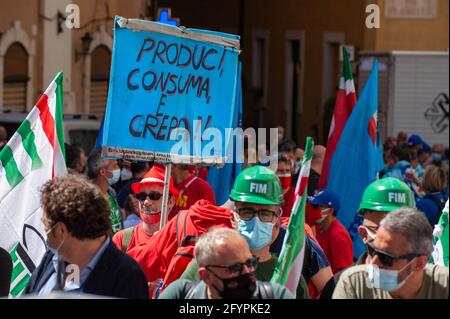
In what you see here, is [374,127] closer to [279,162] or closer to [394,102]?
[279,162]

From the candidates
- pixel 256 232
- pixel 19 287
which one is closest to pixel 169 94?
pixel 19 287

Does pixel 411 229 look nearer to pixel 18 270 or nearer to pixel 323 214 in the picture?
pixel 18 270

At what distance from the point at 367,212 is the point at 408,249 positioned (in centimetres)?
179

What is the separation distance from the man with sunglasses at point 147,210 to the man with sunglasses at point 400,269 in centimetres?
243

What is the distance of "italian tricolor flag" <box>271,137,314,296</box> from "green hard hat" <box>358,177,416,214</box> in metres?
1.48

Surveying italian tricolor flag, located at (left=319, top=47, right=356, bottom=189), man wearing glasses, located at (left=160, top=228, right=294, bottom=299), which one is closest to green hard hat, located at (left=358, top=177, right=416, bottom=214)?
man wearing glasses, located at (left=160, top=228, right=294, bottom=299)

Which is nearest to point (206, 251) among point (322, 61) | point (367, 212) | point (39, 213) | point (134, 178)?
point (367, 212)

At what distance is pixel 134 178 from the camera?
37.9 ft

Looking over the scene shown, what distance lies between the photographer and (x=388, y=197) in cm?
724

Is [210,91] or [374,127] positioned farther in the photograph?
[374,127]

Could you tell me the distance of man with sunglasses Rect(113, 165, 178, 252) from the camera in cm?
784

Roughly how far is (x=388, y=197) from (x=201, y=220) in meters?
1.02

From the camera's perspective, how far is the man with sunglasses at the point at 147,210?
25.7 feet

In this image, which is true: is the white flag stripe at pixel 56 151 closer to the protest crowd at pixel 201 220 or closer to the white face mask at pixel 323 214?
Answer: the protest crowd at pixel 201 220
